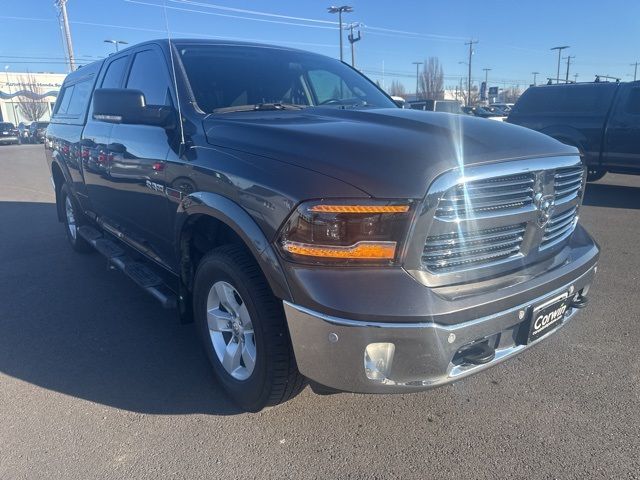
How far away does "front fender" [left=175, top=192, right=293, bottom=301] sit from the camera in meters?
2.25

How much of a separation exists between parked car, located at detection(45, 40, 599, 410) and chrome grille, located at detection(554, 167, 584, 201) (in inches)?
0.6

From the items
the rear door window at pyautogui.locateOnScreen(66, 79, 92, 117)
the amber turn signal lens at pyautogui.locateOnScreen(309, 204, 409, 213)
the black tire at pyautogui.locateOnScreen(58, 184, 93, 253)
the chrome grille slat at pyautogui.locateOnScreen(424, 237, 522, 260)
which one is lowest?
the black tire at pyautogui.locateOnScreen(58, 184, 93, 253)

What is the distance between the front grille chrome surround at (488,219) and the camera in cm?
214

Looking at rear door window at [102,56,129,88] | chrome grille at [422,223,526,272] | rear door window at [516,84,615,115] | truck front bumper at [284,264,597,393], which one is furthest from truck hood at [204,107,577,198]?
rear door window at [516,84,615,115]

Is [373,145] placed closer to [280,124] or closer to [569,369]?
[280,124]

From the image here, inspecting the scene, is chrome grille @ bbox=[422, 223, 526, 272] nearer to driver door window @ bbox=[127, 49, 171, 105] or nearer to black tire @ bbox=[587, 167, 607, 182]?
driver door window @ bbox=[127, 49, 171, 105]

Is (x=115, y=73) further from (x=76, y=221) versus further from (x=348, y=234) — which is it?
(x=348, y=234)

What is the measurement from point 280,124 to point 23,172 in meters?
16.1

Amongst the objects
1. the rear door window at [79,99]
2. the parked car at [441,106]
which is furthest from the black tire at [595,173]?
the rear door window at [79,99]

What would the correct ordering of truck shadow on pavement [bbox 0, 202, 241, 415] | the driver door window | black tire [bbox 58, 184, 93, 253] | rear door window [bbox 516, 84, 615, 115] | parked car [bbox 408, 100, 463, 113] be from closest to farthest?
1. truck shadow on pavement [bbox 0, 202, 241, 415]
2. the driver door window
3. parked car [bbox 408, 100, 463, 113]
4. black tire [bbox 58, 184, 93, 253]
5. rear door window [bbox 516, 84, 615, 115]

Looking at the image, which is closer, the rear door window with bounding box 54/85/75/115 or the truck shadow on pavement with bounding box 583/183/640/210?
the rear door window with bounding box 54/85/75/115

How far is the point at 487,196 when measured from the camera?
227 centimetres

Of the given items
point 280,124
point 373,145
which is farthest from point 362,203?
point 280,124

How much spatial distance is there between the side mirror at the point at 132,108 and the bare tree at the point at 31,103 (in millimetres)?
64096
